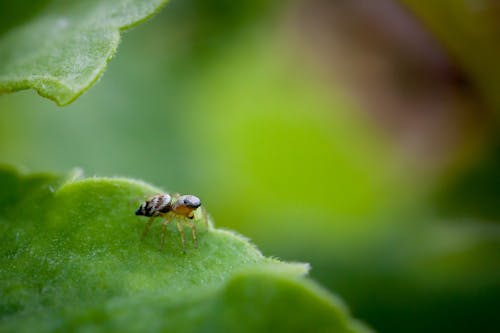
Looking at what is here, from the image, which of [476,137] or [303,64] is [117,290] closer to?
[476,137]

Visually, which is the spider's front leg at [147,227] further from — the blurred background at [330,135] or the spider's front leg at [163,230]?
the blurred background at [330,135]

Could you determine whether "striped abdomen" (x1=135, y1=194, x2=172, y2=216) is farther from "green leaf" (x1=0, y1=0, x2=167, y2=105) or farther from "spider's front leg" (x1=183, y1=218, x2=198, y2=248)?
"green leaf" (x1=0, y1=0, x2=167, y2=105)

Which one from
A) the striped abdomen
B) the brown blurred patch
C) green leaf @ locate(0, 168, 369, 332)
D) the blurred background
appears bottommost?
green leaf @ locate(0, 168, 369, 332)

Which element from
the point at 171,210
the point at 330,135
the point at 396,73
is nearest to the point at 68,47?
the point at 171,210

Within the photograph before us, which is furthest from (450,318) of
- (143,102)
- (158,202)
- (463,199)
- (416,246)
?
(143,102)

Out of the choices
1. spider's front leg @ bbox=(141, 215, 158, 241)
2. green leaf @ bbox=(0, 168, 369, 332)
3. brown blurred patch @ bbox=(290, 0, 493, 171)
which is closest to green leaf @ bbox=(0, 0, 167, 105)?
green leaf @ bbox=(0, 168, 369, 332)

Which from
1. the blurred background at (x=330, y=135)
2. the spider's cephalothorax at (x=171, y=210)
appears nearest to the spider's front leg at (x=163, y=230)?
the spider's cephalothorax at (x=171, y=210)

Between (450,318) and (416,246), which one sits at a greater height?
(416,246)
